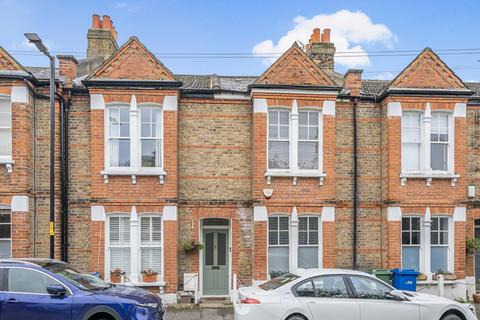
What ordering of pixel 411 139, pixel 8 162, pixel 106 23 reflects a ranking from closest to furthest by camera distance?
pixel 8 162 → pixel 411 139 → pixel 106 23

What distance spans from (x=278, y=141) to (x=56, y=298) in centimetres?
762

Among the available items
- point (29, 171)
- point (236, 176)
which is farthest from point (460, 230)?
point (29, 171)

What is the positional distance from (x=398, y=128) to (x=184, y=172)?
22.3 ft

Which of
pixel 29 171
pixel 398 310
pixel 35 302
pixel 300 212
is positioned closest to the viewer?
pixel 35 302

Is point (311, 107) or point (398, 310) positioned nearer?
point (398, 310)

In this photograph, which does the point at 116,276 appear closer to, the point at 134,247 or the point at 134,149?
the point at 134,247

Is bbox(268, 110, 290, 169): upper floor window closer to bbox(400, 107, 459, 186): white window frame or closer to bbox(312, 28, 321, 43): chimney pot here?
bbox(400, 107, 459, 186): white window frame

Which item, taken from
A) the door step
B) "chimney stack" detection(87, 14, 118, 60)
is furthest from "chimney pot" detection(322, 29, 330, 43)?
→ the door step

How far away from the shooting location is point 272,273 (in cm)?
1255

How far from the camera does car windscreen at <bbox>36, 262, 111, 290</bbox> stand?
25.8 ft

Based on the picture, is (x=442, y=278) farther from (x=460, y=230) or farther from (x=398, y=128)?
(x=398, y=128)

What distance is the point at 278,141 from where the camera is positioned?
12.9 m

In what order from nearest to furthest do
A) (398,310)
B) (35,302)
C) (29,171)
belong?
(35,302), (398,310), (29,171)

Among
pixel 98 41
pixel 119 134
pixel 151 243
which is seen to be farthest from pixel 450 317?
pixel 98 41
